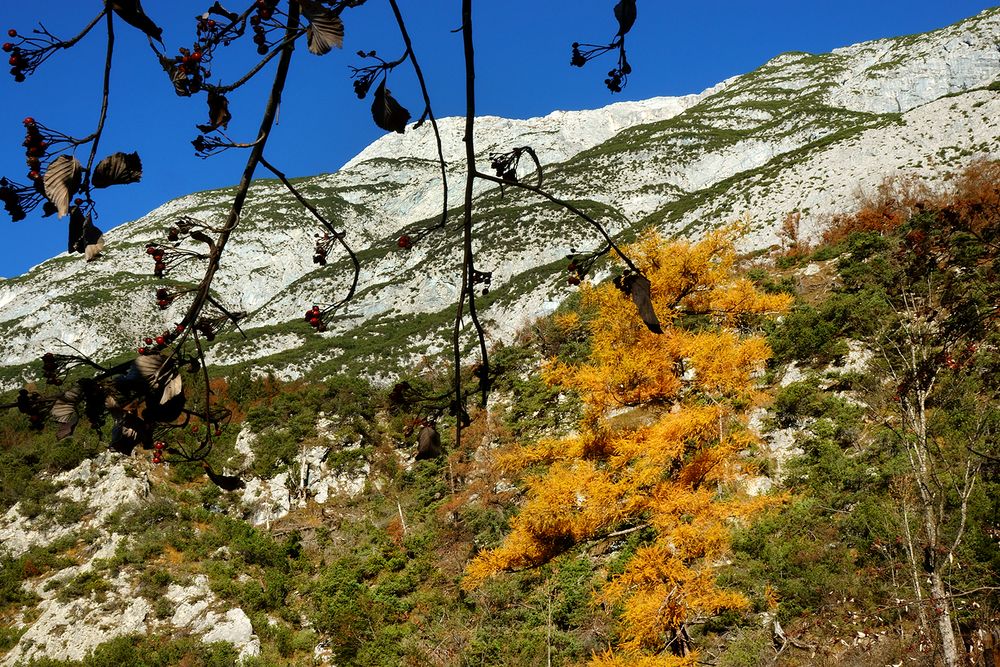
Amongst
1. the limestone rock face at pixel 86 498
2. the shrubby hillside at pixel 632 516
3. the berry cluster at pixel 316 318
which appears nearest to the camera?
the berry cluster at pixel 316 318

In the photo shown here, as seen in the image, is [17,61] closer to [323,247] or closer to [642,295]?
[323,247]

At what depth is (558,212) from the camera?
41812mm

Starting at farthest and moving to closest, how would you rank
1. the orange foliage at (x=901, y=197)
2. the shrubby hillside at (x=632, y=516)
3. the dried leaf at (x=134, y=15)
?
1. the orange foliage at (x=901, y=197)
2. the shrubby hillside at (x=632, y=516)
3. the dried leaf at (x=134, y=15)

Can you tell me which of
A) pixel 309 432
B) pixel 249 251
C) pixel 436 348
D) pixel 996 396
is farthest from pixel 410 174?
pixel 996 396

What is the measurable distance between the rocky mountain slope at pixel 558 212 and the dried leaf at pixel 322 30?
52.9ft

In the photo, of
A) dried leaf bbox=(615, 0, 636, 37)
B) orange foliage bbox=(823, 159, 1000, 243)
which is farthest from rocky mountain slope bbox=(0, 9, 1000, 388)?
dried leaf bbox=(615, 0, 636, 37)

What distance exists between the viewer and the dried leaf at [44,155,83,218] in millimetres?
652

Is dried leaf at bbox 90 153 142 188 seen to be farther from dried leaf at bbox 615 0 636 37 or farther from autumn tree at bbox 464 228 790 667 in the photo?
autumn tree at bbox 464 228 790 667

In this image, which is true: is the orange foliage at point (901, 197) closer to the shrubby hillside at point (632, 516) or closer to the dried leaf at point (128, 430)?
the shrubby hillside at point (632, 516)

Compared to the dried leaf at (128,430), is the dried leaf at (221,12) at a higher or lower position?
higher

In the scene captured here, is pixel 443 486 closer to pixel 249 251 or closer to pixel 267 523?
pixel 267 523

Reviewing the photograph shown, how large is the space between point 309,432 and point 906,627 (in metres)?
15.9

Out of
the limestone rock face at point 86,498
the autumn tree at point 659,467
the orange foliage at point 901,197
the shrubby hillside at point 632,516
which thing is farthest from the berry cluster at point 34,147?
the orange foliage at point 901,197

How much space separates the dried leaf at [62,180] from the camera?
0.65 meters
